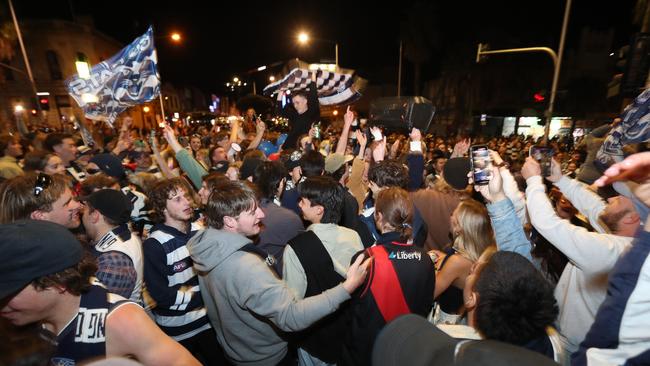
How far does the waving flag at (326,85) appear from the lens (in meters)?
6.22

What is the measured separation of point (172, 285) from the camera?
2.84m

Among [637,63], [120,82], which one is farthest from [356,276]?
[120,82]

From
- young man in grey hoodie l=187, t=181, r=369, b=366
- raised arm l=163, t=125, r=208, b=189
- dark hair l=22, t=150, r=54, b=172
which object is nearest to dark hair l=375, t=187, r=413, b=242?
young man in grey hoodie l=187, t=181, r=369, b=366

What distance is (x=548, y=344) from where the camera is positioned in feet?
4.80

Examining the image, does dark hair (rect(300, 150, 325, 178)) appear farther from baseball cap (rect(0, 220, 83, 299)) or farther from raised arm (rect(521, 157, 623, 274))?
baseball cap (rect(0, 220, 83, 299))

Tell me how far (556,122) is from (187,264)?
35.4 meters

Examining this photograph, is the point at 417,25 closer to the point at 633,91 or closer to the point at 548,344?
the point at 633,91

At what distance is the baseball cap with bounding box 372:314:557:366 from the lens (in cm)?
80

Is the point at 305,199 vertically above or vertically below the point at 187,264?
above

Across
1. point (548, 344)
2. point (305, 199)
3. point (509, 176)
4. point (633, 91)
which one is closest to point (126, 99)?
point (305, 199)

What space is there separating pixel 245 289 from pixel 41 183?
221 centimetres

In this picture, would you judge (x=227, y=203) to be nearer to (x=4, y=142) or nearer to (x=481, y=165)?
(x=481, y=165)

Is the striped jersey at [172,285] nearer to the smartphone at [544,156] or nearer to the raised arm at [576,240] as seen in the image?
the raised arm at [576,240]

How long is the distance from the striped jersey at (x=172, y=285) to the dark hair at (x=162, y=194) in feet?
0.50
